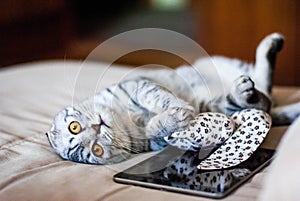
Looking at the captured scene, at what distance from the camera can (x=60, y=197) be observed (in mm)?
1067

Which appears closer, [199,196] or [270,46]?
[199,196]

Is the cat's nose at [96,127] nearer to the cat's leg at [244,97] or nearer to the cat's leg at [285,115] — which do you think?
the cat's leg at [244,97]

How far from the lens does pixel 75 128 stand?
1.23 m

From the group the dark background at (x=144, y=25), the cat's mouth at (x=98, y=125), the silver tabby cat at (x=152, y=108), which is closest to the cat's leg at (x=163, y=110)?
the silver tabby cat at (x=152, y=108)

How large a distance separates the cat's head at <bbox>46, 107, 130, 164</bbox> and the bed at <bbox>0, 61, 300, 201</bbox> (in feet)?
0.07

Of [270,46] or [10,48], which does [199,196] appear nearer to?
[270,46]

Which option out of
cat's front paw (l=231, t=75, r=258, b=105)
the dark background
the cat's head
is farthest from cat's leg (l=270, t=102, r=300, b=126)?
the dark background

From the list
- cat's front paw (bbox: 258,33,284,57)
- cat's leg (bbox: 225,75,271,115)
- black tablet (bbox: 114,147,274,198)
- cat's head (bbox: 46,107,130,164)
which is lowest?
black tablet (bbox: 114,147,274,198)

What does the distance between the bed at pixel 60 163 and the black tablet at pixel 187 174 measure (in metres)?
0.02

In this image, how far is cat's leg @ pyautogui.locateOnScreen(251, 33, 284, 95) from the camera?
1.55 meters

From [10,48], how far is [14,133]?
2038 mm

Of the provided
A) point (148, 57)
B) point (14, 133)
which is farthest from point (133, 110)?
point (148, 57)

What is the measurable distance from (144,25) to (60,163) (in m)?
2.60

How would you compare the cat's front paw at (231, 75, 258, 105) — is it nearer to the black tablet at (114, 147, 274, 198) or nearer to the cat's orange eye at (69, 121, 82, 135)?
the black tablet at (114, 147, 274, 198)
